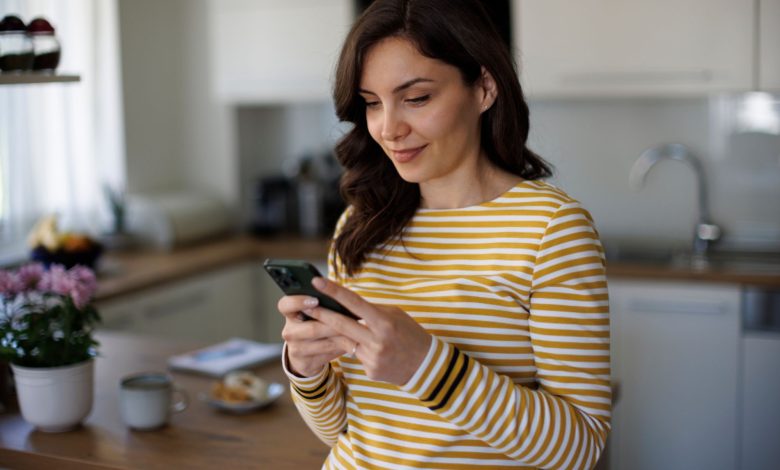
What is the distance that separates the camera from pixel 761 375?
3.11 metres

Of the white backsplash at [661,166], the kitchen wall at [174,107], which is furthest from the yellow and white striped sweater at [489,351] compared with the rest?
the kitchen wall at [174,107]

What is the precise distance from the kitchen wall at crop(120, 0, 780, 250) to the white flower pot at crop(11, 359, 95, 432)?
5.55ft

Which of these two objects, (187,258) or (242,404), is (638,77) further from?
(242,404)

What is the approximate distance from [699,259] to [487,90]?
2312 mm

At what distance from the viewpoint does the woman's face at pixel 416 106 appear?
1331 millimetres

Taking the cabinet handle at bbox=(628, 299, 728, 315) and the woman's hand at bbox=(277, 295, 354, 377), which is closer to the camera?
the woman's hand at bbox=(277, 295, 354, 377)

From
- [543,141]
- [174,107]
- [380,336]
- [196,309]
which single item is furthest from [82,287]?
[174,107]

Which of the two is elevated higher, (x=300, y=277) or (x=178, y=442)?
(x=300, y=277)

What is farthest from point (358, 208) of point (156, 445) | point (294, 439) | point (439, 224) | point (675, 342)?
point (675, 342)

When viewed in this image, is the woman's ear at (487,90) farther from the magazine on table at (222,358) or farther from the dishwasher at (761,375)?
the dishwasher at (761,375)

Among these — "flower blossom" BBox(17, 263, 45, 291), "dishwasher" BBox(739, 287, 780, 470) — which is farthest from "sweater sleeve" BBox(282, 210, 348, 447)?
"dishwasher" BBox(739, 287, 780, 470)

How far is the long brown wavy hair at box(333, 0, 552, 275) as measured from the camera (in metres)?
1.33

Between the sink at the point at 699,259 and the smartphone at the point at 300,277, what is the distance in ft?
7.42

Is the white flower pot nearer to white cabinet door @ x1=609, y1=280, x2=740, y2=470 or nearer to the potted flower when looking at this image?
the potted flower
